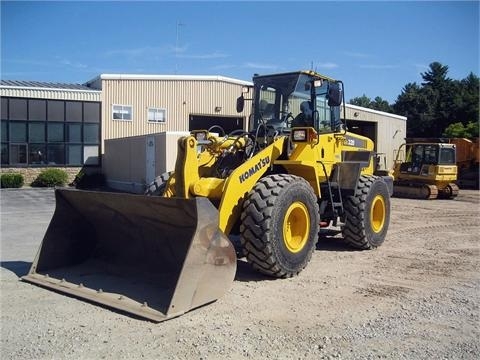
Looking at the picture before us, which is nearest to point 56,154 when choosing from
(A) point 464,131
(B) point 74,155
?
(B) point 74,155

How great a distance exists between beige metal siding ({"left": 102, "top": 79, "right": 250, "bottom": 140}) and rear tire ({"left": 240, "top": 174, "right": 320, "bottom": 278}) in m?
20.2

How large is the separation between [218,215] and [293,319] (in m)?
1.34

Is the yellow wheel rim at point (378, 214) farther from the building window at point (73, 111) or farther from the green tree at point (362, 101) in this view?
the green tree at point (362, 101)

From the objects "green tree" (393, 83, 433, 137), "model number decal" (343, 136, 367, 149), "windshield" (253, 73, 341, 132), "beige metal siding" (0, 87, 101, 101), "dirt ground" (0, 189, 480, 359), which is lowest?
"dirt ground" (0, 189, 480, 359)

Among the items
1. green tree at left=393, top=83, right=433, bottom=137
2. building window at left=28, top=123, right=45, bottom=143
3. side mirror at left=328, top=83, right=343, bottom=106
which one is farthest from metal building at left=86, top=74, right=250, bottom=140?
green tree at left=393, top=83, right=433, bottom=137

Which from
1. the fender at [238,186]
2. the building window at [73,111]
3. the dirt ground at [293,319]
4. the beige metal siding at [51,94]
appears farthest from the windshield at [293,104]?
the building window at [73,111]

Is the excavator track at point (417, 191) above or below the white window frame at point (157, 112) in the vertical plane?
below

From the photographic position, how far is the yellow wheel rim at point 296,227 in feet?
21.6

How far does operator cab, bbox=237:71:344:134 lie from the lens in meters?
7.93

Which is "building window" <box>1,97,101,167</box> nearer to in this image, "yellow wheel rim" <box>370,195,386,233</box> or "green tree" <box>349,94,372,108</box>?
"yellow wheel rim" <box>370,195,386,233</box>

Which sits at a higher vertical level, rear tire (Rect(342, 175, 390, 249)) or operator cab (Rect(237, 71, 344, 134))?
operator cab (Rect(237, 71, 344, 134))

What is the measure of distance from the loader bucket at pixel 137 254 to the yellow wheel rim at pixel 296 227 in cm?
124

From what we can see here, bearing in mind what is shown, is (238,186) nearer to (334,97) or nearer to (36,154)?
(334,97)

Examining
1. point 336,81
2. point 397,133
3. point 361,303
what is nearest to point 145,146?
point 336,81
